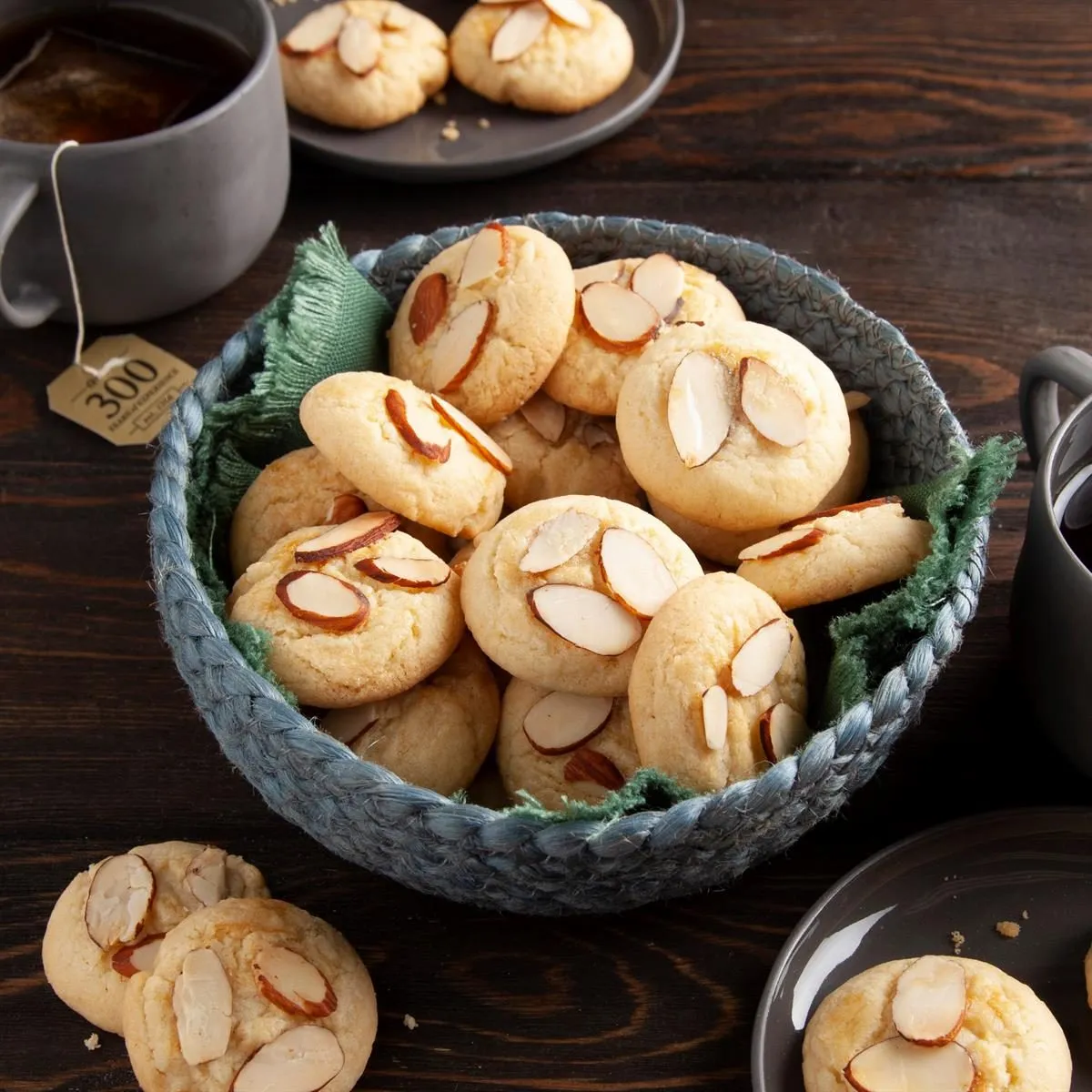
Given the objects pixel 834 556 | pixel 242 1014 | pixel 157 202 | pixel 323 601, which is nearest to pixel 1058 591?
pixel 834 556

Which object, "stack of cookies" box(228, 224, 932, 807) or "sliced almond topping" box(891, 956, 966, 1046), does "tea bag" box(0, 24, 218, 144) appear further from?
"sliced almond topping" box(891, 956, 966, 1046)

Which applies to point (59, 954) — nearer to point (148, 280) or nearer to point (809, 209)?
point (148, 280)

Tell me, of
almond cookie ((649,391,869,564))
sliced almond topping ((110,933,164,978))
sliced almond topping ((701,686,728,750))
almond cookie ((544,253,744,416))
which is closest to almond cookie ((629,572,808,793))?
sliced almond topping ((701,686,728,750))

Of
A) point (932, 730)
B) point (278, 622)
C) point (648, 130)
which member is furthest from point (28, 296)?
point (932, 730)

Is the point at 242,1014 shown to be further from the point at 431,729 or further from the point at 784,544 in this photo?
the point at 784,544

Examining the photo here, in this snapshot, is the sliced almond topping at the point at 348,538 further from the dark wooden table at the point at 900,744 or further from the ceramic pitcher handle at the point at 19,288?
the ceramic pitcher handle at the point at 19,288

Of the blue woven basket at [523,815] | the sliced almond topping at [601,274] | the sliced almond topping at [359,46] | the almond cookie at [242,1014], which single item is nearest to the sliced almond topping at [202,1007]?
the almond cookie at [242,1014]

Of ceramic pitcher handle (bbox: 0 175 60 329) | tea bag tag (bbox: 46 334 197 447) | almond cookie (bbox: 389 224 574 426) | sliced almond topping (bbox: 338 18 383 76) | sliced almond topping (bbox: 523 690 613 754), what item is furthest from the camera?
sliced almond topping (bbox: 338 18 383 76)
